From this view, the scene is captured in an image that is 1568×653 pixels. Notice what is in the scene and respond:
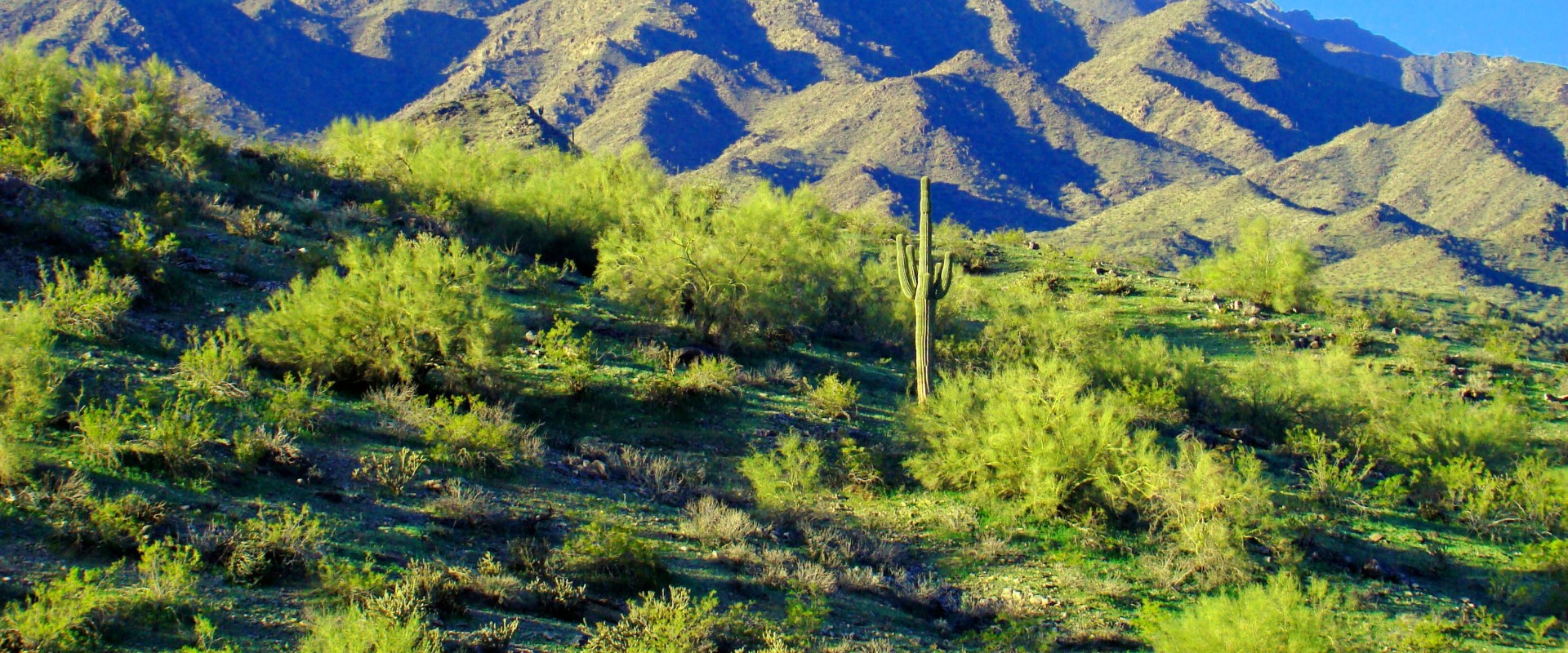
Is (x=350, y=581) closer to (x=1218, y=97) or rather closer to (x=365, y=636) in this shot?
(x=365, y=636)

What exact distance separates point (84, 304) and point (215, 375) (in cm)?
210

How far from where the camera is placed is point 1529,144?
12312 cm

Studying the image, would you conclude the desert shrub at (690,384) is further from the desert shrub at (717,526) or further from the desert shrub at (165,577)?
the desert shrub at (165,577)

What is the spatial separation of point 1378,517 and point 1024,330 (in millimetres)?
7742

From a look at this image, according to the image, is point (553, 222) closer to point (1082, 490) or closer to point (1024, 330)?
point (1024, 330)

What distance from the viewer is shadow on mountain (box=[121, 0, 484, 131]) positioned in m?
121

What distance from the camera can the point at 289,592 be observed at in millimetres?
7578

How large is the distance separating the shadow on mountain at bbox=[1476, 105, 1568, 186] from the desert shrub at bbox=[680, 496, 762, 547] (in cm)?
12246

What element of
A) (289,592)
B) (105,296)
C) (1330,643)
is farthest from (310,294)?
(1330,643)

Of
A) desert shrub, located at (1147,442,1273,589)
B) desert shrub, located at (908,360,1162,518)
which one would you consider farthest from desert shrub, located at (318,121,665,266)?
desert shrub, located at (1147,442,1273,589)

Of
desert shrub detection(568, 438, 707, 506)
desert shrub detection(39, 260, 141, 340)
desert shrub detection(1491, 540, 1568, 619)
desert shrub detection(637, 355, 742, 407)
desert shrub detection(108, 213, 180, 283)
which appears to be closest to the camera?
desert shrub detection(1491, 540, 1568, 619)

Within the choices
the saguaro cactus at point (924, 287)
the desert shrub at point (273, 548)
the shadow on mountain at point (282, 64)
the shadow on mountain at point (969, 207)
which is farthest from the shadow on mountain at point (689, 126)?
the desert shrub at point (273, 548)

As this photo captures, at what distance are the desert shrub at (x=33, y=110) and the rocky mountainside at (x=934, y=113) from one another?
32.2 metres

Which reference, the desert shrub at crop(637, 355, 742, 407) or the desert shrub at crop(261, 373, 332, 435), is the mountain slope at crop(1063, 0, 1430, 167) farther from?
the desert shrub at crop(261, 373, 332, 435)
